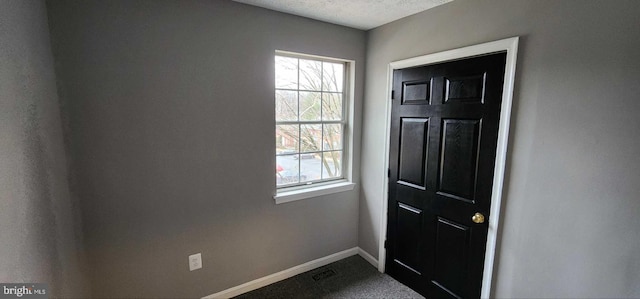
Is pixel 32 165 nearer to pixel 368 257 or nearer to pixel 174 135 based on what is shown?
pixel 174 135

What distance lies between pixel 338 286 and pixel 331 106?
168cm

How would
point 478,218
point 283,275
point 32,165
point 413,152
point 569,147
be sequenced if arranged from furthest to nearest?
point 283,275
point 413,152
point 478,218
point 569,147
point 32,165

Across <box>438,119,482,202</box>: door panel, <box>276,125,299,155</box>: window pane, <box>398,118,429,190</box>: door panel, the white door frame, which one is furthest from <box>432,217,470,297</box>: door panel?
<box>276,125,299,155</box>: window pane

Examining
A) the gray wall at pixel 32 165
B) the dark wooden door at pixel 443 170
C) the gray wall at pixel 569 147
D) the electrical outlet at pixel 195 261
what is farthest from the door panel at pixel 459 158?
the gray wall at pixel 32 165

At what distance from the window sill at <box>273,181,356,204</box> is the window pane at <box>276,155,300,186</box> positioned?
0.31ft

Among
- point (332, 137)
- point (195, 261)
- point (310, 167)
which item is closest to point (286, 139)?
point (310, 167)

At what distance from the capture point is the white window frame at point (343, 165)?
2.32 metres

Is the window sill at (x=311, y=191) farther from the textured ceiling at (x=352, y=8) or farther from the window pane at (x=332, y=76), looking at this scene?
the textured ceiling at (x=352, y=8)

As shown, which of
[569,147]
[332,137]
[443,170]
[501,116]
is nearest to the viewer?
[569,147]

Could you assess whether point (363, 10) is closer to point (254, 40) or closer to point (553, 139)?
point (254, 40)

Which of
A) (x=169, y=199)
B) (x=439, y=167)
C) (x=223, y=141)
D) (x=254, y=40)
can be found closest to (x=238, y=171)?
(x=223, y=141)

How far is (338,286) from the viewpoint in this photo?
7.66ft

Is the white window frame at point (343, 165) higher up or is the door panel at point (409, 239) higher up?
the white window frame at point (343, 165)

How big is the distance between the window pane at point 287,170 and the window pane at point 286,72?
2.09 feet
